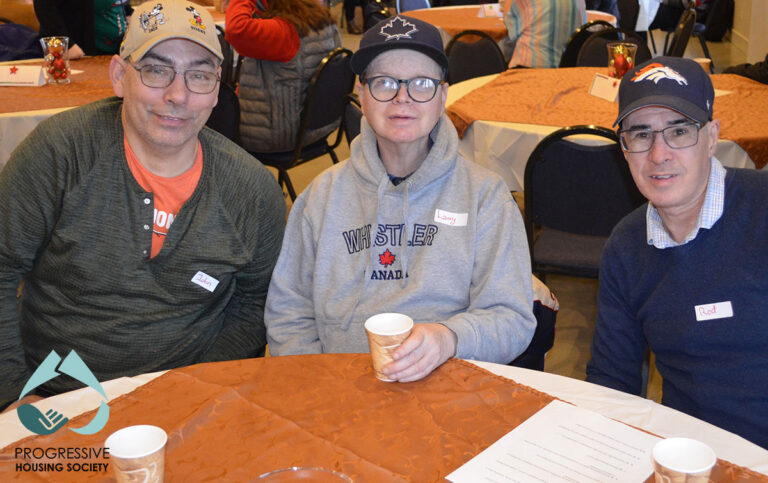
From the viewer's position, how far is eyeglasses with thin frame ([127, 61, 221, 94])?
192cm

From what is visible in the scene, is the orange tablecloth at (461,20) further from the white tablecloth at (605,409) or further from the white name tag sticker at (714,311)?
the white tablecloth at (605,409)

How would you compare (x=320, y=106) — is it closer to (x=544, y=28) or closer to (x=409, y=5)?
(x=544, y=28)

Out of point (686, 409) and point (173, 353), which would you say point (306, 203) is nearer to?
point (173, 353)

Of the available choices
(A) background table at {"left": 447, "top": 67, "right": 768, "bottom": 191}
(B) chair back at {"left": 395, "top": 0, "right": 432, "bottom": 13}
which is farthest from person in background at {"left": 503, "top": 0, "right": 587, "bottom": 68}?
(B) chair back at {"left": 395, "top": 0, "right": 432, "bottom": 13}

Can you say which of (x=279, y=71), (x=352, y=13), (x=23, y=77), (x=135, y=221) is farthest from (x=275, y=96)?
(x=352, y=13)

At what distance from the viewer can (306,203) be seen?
6.71 ft

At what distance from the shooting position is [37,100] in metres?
3.56

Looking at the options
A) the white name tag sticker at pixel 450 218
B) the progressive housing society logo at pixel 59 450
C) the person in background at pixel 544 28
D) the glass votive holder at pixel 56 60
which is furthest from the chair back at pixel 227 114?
the progressive housing society logo at pixel 59 450

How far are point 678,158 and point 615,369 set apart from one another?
522 mm

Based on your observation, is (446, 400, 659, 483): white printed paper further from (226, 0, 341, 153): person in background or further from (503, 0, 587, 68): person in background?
(503, 0, 587, 68): person in background

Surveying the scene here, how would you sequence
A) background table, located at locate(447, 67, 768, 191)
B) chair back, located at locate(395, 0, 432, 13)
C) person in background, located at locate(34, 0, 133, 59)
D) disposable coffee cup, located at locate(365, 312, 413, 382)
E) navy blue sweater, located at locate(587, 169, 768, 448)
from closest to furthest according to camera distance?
disposable coffee cup, located at locate(365, 312, 413, 382) < navy blue sweater, located at locate(587, 169, 768, 448) < background table, located at locate(447, 67, 768, 191) < person in background, located at locate(34, 0, 133, 59) < chair back, located at locate(395, 0, 432, 13)

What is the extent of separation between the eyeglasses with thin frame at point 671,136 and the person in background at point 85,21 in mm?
4286

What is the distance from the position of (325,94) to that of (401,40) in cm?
234

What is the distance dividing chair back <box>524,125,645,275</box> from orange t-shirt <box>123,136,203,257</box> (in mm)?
1287
